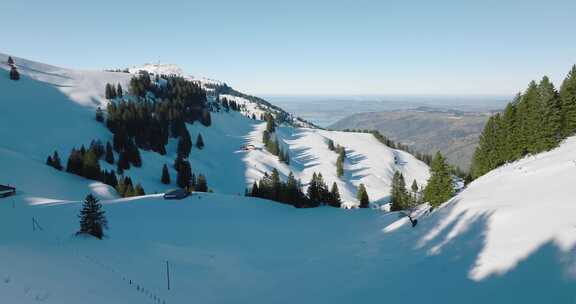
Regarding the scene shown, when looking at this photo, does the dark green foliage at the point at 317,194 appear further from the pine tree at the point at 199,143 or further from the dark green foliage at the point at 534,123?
the pine tree at the point at 199,143

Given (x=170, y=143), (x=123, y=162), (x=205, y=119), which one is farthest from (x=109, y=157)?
(x=205, y=119)

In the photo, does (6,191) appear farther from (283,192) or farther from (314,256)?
(314,256)

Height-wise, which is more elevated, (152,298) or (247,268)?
(152,298)

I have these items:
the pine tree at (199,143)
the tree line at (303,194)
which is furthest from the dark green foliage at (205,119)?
the tree line at (303,194)

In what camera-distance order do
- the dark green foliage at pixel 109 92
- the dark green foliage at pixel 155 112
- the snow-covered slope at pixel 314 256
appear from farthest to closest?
the dark green foliage at pixel 109 92
the dark green foliage at pixel 155 112
the snow-covered slope at pixel 314 256

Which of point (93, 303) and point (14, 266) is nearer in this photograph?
point (93, 303)

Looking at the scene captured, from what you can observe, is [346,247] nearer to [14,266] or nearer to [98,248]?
[98,248]

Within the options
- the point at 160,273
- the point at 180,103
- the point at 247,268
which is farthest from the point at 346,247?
the point at 180,103
